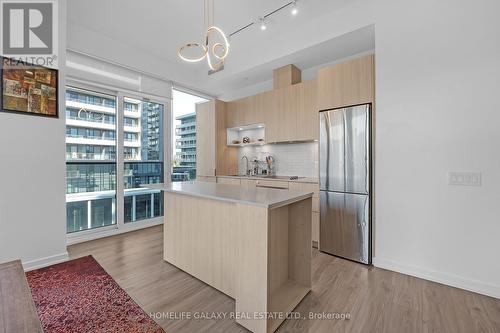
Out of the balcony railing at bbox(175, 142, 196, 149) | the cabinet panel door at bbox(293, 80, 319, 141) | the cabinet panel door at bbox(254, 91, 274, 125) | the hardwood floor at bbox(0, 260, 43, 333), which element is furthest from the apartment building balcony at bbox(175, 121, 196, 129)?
the hardwood floor at bbox(0, 260, 43, 333)

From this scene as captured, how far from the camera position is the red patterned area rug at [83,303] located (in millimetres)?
1634

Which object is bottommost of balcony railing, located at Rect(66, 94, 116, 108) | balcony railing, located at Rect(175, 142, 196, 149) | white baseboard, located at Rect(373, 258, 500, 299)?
white baseboard, located at Rect(373, 258, 500, 299)

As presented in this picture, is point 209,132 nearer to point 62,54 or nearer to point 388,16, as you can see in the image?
point 62,54

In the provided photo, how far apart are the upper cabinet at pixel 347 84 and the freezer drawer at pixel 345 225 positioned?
122 cm

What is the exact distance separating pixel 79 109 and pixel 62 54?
103 centimetres

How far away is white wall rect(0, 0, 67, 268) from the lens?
91.5 inches

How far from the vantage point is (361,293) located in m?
2.05

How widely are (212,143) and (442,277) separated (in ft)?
13.1

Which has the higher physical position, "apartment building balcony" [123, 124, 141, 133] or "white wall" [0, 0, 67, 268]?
"apartment building balcony" [123, 124, 141, 133]

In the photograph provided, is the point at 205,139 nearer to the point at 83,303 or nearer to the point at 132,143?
the point at 132,143

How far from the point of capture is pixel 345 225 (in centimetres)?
282

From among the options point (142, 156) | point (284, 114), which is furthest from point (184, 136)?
point (284, 114)

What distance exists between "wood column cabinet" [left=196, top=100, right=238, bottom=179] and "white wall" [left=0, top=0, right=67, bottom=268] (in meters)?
2.42

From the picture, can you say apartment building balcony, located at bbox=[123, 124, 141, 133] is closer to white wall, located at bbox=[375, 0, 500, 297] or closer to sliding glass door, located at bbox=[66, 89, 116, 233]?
sliding glass door, located at bbox=[66, 89, 116, 233]
